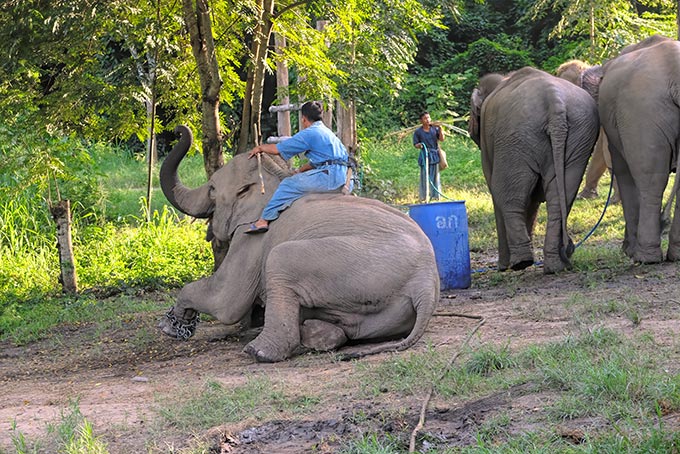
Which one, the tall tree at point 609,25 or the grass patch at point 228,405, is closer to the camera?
the grass patch at point 228,405

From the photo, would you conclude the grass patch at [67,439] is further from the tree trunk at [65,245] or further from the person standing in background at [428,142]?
the person standing in background at [428,142]

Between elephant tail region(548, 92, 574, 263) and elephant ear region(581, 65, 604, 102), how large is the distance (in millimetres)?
906

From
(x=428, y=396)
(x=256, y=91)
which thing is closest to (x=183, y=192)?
(x=256, y=91)

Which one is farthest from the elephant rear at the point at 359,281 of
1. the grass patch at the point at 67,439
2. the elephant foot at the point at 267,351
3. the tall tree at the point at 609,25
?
the tall tree at the point at 609,25

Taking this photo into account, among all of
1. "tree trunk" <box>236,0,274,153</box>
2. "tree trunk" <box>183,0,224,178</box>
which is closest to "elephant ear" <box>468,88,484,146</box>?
"tree trunk" <box>236,0,274,153</box>

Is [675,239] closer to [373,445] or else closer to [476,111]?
[476,111]

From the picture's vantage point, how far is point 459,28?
101 feet

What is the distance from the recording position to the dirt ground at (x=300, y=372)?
510 centimetres

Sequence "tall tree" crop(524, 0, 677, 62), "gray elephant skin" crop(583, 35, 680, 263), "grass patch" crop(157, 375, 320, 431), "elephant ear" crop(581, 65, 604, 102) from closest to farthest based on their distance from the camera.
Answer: "grass patch" crop(157, 375, 320, 431) → "gray elephant skin" crop(583, 35, 680, 263) → "elephant ear" crop(581, 65, 604, 102) → "tall tree" crop(524, 0, 677, 62)

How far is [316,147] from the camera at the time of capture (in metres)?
8.39

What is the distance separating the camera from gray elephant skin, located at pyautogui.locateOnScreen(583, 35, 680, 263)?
1020 centimetres

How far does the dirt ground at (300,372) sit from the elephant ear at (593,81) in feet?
7.12

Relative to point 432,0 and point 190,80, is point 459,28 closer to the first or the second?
point 432,0

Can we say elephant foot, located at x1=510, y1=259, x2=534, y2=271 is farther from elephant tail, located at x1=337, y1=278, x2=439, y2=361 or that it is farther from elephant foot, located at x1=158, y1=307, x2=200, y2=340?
elephant foot, located at x1=158, y1=307, x2=200, y2=340
